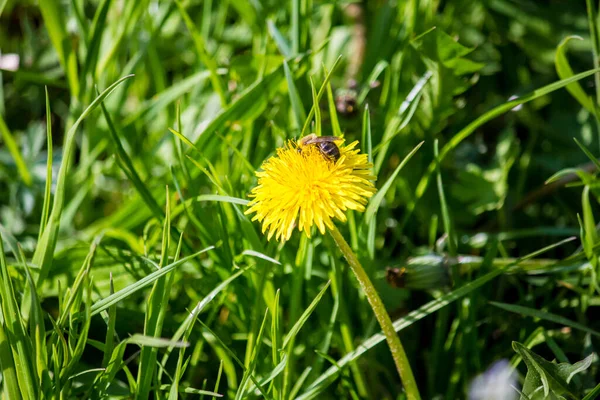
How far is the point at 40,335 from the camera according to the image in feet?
2.28

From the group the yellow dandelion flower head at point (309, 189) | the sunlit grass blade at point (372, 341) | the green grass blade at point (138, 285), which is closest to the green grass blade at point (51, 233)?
the green grass blade at point (138, 285)

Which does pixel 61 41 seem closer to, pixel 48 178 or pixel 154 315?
pixel 48 178

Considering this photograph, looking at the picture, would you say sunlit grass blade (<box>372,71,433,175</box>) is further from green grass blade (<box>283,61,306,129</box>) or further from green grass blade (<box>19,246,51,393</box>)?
green grass blade (<box>19,246,51,393</box>)

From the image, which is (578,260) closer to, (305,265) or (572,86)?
(572,86)

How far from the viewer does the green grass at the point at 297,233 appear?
2.49ft

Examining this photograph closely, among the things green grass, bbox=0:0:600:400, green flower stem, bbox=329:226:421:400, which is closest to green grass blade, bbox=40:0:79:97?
green grass, bbox=0:0:600:400

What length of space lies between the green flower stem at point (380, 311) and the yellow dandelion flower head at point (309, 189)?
0.04 meters

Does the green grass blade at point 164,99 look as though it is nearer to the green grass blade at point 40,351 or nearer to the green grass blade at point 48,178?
the green grass blade at point 48,178

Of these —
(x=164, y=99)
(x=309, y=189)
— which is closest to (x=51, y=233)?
(x=309, y=189)

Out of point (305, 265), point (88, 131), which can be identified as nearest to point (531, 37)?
point (305, 265)

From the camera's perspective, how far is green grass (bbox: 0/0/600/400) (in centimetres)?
76

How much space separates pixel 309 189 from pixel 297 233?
280mm

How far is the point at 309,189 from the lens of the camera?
0.67m

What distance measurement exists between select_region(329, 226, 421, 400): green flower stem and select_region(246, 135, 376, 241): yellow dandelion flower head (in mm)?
38
